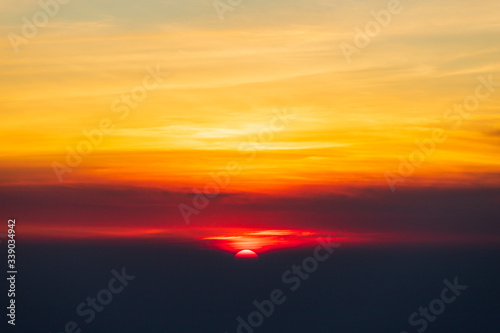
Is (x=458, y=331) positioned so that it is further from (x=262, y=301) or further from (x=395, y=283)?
(x=262, y=301)

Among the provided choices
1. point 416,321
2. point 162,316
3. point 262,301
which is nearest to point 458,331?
point 416,321

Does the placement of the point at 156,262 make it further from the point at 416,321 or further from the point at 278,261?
the point at 416,321

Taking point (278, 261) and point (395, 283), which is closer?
point (278, 261)

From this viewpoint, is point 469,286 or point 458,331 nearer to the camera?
point 469,286

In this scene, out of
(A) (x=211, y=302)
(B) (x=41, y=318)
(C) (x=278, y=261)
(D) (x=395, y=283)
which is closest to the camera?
(B) (x=41, y=318)

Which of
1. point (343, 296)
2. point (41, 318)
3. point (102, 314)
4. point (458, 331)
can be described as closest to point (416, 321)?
point (458, 331)

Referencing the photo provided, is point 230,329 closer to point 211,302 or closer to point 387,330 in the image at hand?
point 211,302

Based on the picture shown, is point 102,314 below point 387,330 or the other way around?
the other way around

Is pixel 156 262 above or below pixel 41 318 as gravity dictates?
above

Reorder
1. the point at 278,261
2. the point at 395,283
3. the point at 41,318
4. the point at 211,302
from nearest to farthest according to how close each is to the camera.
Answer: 1. the point at 41,318
2. the point at 278,261
3. the point at 395,283
4. the point at 211,302
